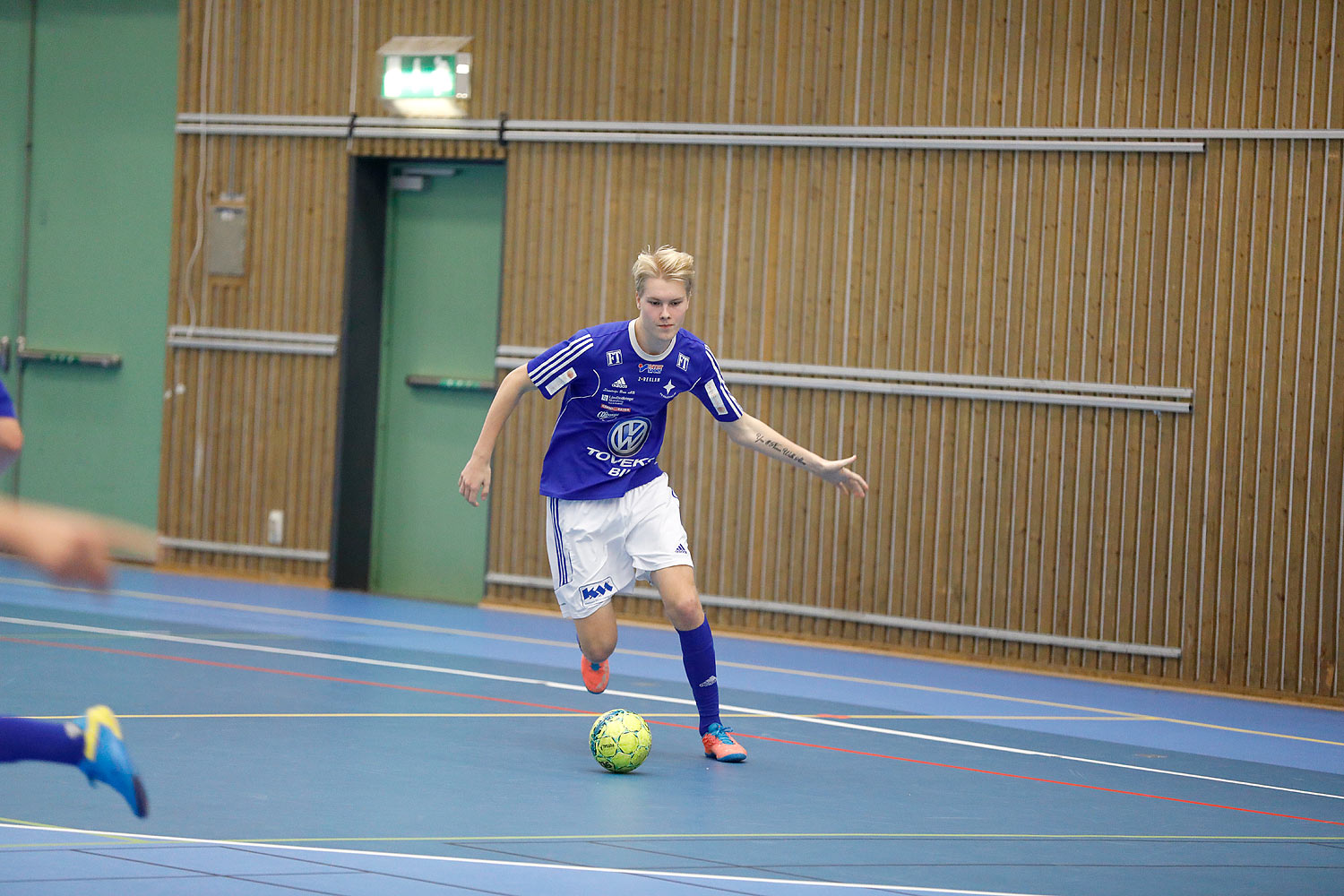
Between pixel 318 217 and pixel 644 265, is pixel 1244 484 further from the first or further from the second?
pixel 318 217

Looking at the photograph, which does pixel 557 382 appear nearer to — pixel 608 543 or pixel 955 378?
pixel 608 543

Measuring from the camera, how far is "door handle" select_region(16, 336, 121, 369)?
12812mm

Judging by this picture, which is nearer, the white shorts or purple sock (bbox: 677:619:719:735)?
purple sock (bbox: 677:619:719:735)

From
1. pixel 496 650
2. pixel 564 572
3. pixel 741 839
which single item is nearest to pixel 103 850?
pixel 741 839

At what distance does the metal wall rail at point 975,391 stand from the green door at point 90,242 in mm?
5092

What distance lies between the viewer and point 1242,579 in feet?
31.4

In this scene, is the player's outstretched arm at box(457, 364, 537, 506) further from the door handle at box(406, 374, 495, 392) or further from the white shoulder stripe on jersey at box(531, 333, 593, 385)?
the door handle at box(406, 374, 495, 392)

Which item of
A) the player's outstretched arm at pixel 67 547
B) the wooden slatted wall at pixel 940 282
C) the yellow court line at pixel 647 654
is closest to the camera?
the player's outstretched arm at pixel 67 547

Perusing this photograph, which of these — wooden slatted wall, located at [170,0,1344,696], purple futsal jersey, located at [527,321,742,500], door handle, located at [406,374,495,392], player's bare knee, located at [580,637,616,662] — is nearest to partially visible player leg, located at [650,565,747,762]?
player's bare knee, located at [580,637,616,662]

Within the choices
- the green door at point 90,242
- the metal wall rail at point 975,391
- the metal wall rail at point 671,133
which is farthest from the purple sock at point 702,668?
the green door at point 90,242

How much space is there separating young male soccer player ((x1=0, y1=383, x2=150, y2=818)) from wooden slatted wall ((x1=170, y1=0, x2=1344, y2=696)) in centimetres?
718

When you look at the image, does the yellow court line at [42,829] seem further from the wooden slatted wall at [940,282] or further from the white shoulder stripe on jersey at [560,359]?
the wooden slatted wall at [940,282]

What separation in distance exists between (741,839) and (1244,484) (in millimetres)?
5714

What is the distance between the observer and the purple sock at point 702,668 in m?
6.45
